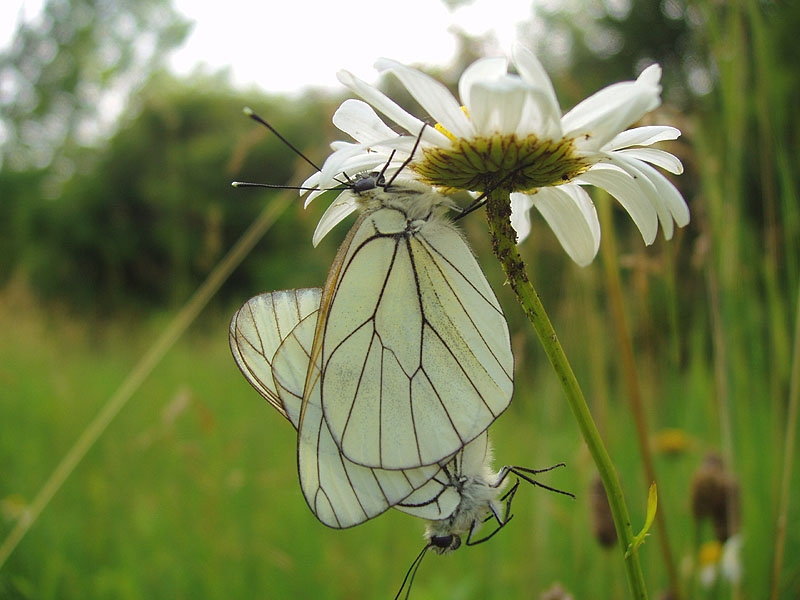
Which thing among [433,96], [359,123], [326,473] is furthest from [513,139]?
[326,473]

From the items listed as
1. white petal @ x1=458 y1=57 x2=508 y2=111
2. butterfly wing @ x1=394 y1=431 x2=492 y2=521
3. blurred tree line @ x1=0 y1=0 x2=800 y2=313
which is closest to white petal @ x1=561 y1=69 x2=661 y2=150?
white petal @ x1=458 y1=57 x2=508 y2=111

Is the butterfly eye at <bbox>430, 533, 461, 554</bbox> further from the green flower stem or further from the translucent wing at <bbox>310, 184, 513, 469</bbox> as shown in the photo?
the green flower stem

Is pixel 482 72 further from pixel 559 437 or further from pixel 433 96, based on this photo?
pixel 559 437

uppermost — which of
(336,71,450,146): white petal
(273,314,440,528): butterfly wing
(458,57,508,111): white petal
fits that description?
(458,57,508,111): white petal

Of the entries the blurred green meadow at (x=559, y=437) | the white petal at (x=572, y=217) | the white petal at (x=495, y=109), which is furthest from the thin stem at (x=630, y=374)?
the white petal at (x=495, y=109)

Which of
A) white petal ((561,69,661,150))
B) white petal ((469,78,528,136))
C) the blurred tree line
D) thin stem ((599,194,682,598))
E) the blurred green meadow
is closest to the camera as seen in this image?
white petal ((561,69,661,150))

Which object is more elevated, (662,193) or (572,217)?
(572,217)
